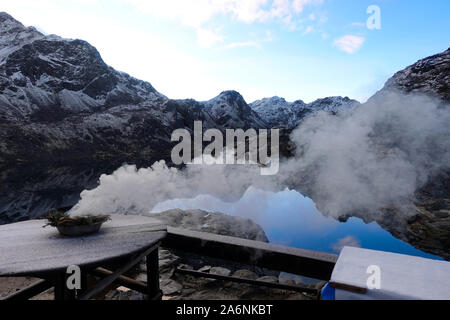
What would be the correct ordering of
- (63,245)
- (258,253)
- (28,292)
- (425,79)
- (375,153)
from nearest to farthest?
(63,245), (28,292), (258,253), (375,153), (425,79)

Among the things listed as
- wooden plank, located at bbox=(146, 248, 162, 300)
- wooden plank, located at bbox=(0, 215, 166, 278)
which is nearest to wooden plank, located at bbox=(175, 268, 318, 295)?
wooden plank, located at bbox=(146, 248, 162, 300)

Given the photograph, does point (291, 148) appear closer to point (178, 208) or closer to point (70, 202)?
point (178, 208)

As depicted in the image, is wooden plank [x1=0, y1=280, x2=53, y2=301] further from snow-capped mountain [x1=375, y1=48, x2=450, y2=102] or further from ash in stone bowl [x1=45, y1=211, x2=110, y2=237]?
snow-capped mountain [x1=375, y1=48, x2=450, y2=102]

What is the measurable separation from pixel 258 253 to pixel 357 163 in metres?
6.13

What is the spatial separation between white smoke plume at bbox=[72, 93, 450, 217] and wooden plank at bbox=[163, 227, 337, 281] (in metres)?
1.43

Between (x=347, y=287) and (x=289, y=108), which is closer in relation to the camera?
(x=347, y=287)

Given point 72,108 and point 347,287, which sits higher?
point 72,108

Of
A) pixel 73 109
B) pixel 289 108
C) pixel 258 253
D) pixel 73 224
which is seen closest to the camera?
pixel 73 224

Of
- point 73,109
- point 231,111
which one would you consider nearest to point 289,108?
point 231,111

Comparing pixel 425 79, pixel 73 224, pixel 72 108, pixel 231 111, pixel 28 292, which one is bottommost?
pixel 28 292

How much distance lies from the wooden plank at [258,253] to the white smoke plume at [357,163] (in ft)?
4.68

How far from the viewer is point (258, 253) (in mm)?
3850

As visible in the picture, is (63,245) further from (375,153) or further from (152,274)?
(375,153)
